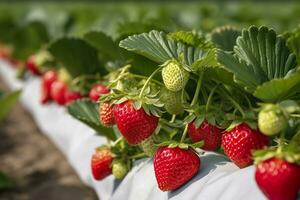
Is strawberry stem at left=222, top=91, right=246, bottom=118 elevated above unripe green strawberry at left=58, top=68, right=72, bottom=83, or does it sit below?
above

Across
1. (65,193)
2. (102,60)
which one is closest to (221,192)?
(102,60)

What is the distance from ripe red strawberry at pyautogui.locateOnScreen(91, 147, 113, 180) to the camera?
2.09 m

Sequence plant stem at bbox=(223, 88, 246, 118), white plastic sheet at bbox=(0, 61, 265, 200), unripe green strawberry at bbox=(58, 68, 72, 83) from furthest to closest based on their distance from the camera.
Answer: unripe green strawberry at bbox=(58, 68, 72, 83) < plant stem at bbox=(223, 88, 246, 118) < white plastic sheet at bbox=(0, 61, 265, 200)

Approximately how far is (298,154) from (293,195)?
88mm

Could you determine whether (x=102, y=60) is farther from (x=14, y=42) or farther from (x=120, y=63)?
(x=14, y=42)

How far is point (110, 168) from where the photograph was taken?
2.13 meters

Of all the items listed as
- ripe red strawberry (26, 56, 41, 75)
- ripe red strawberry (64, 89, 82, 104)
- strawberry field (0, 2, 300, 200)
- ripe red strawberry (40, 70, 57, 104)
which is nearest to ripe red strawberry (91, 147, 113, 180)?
strawberry field (0, 2, 300, 200)

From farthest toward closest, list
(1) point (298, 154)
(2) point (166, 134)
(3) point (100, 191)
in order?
1. (3) point (100, 191)
2. (2) point (166, 134)
3. (1) point (298, 154)

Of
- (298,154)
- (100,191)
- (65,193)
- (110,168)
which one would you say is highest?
(298,154)

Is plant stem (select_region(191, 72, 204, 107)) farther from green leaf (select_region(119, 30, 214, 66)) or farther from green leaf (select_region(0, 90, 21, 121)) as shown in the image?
green leaf (select_region(0, 90, 21, 121))

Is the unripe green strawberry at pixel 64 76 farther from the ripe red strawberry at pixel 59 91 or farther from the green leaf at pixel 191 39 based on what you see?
the green leaf at pixel 191 39

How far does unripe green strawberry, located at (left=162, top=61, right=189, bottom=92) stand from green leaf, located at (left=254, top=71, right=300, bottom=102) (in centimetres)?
27

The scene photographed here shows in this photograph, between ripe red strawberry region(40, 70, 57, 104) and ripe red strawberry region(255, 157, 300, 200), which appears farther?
ripe red strawberry region(40, 70, 57, 104)

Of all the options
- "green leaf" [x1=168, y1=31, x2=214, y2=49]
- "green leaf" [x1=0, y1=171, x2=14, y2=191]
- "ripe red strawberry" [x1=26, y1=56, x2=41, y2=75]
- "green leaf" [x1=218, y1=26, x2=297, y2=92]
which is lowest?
"green leaf" [x1=0, y1=171, x2=14, y2=191]
